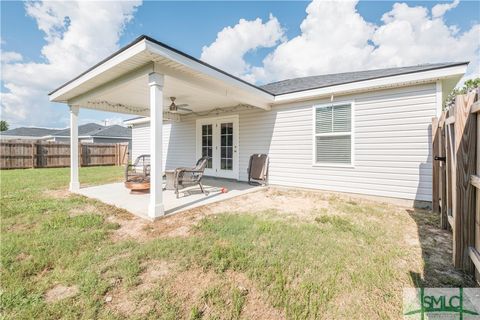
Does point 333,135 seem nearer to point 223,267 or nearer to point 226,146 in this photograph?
point 226,146

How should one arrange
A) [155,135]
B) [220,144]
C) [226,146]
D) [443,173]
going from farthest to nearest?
[220,144]
[226,146]
[155,135]
[443,173]

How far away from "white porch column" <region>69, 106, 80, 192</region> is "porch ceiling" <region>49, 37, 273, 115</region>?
33 centimetres

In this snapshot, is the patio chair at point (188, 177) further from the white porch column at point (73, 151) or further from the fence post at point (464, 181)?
the fence post at point (464, 181)

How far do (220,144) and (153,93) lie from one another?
421cm

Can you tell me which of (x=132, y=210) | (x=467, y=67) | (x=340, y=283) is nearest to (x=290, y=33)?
(x=467, y=67)

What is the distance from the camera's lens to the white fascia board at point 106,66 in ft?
10.1

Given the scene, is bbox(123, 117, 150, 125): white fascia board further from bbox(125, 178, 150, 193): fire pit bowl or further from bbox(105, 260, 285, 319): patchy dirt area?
bbox(105, 260, 285, 319): patchy dirt area

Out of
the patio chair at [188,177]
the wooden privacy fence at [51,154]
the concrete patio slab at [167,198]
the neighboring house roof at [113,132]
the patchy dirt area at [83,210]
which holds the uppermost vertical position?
the neighboring house roof at [113,132]

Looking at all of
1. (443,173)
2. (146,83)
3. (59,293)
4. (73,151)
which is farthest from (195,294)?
(73,151)

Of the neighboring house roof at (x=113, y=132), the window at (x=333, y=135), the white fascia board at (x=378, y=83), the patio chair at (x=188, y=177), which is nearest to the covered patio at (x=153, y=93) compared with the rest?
the patio chair at (x=188, y=177)

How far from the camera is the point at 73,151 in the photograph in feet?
19.2

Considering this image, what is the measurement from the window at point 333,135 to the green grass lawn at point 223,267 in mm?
2017

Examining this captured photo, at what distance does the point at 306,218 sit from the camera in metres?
3.55

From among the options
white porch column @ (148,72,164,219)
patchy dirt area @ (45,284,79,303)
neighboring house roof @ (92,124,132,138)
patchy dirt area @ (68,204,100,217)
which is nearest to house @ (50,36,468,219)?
white porch column @ (148,72,164,219)
